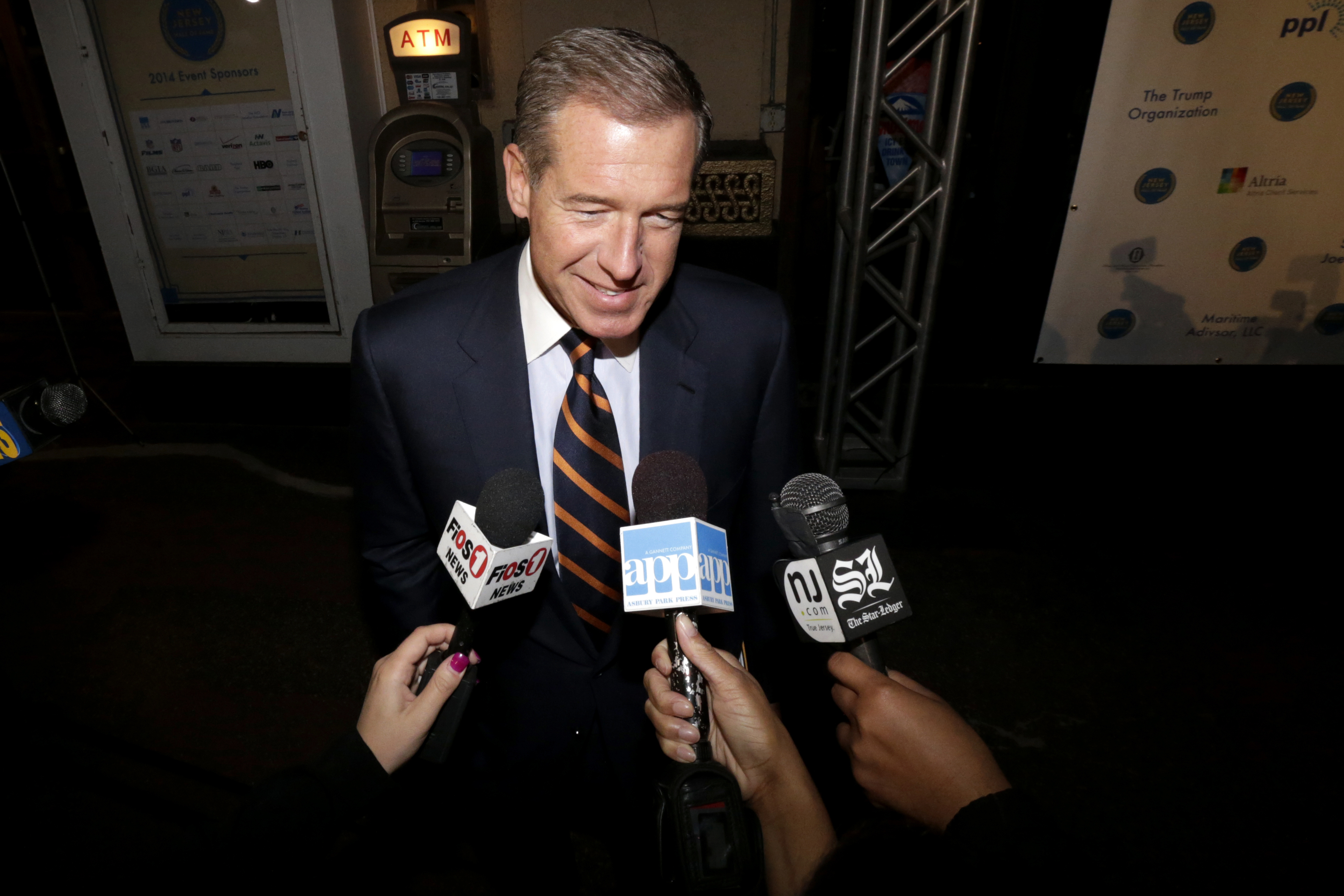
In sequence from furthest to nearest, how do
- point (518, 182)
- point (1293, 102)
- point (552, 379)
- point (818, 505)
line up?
point (1293, 102)
point (552, 379)
point (518, 182)
point (818, 505)

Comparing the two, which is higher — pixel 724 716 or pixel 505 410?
pixel 505 410

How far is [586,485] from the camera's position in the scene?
1375 mm

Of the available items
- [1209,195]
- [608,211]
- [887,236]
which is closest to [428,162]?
[887,236]

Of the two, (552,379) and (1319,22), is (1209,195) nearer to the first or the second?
(1319,22)

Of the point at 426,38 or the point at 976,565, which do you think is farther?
the point at 426,38

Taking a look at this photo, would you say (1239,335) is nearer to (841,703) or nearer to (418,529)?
(841,703)

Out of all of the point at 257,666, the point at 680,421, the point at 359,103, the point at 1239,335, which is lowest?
the point at 257,666

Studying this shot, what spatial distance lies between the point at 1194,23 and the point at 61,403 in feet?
15.5

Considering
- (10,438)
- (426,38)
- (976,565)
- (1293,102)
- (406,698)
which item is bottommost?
(976,565)

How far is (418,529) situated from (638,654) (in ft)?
→ 1.83

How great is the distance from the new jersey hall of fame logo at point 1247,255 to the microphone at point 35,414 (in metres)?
5.07

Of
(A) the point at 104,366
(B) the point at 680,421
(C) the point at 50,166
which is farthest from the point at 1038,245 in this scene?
(C) the point at 50,166

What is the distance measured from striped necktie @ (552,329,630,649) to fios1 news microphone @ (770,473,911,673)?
0.40m

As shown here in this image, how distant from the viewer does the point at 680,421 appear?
1.45m
